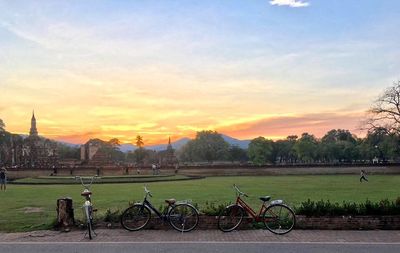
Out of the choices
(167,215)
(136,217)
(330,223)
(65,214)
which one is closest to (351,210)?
(330,223)

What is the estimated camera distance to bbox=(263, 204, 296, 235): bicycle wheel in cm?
1047

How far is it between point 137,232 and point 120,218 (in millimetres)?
688

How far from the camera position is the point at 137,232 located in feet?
34.5

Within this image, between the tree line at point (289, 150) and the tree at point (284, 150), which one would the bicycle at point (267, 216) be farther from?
the tree at point (284, 150)

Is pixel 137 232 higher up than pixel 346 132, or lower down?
lower down

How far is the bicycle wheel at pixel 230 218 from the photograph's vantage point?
34.8ft

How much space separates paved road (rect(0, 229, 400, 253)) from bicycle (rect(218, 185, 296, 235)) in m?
0.24

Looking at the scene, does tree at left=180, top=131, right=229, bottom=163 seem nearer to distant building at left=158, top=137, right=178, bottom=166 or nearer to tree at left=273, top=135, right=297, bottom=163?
distant building at left=158, top=137, right=178, bottom=166

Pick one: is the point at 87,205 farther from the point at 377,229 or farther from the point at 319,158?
the point at 319,158

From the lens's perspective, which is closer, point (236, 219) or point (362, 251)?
point (362, 251)

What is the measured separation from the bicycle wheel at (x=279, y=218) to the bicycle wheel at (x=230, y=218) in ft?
1.92

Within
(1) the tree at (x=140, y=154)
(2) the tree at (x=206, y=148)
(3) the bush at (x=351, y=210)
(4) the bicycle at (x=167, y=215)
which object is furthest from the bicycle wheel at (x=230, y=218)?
(2) the tree at (x=206, y=148)

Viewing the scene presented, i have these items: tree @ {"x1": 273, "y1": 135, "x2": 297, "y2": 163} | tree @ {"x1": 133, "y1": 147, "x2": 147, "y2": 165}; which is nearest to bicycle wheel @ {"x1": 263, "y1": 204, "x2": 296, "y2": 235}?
tree @ {"x1": 273, "y1": 135, "x2": 297, "y2": 163}

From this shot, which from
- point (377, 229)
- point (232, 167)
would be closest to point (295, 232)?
point (377, 229)
